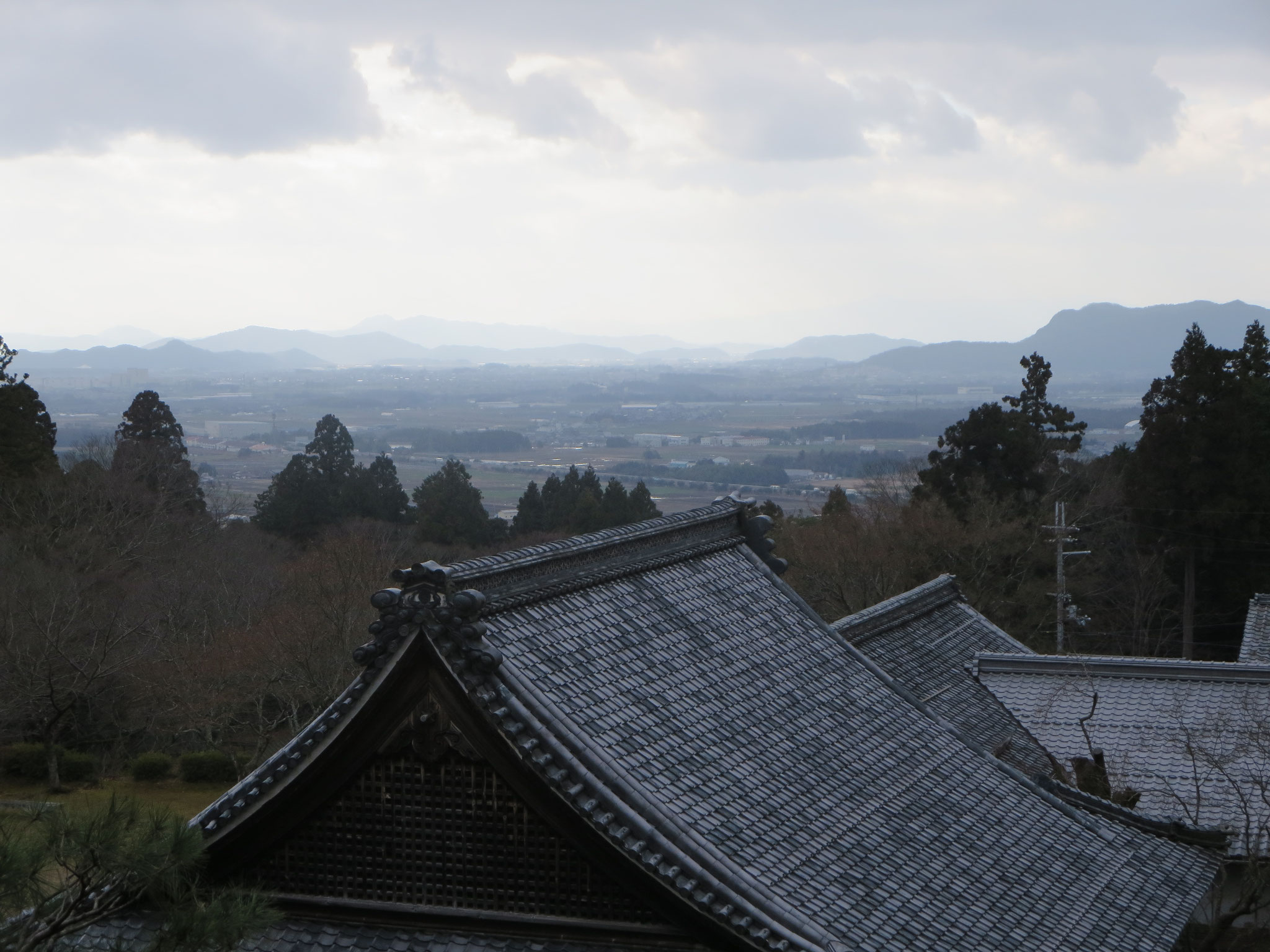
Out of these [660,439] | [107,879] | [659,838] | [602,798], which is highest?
[602,798]

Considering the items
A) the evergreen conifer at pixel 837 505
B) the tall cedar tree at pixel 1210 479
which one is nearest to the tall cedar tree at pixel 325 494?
the evergreen conifer at pixel 837 505

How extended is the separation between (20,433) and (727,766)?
30952 millimetres

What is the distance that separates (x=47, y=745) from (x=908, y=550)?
20.7m

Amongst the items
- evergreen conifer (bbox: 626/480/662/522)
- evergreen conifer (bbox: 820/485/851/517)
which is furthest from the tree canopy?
evergreen conifer (bbox: 626/480/662/522)

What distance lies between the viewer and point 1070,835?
998 centimetres

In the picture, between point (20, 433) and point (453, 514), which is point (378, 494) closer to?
point (453, 514)

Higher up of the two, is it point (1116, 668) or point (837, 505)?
point (837, 505)

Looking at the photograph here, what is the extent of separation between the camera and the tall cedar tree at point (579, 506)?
44875 millimetres

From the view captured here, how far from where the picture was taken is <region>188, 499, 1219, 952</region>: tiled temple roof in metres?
6.88

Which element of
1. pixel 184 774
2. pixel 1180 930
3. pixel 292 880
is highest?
pixel 292 880

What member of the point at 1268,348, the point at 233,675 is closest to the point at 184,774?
the point at 233,675

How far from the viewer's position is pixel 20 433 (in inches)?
1310

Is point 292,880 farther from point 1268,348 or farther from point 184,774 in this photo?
point 1268,348

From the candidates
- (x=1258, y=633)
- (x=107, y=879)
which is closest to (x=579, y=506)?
(x=1258, y=633)
